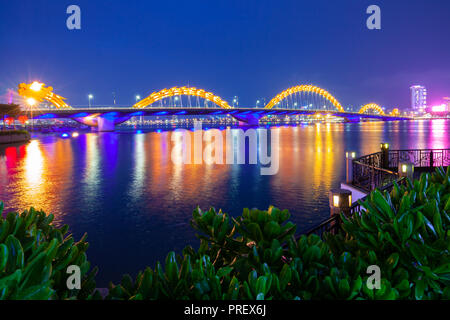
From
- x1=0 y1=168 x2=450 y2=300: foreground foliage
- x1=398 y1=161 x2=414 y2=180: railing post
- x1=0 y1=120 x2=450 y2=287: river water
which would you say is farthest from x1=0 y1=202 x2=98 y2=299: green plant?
x1=398 y1=161 x2=414 y2=180: railing post

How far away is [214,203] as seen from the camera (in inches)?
595

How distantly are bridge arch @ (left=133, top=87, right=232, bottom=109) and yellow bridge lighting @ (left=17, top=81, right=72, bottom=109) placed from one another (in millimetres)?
24214

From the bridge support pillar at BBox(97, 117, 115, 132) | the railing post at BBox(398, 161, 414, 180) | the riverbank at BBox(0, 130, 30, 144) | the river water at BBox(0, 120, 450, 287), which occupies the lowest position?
the river water at BBox(0, 120, 450, 287)

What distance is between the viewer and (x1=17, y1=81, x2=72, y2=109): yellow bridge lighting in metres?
81.2

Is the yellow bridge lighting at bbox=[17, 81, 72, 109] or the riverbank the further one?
the yellow bridge lighting at bbox=[17, 81, 72, 109]

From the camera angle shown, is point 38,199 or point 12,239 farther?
point 38,199

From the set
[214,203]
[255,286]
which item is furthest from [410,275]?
[214,203]

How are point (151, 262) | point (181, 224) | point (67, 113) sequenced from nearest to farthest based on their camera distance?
point (151, 262), point (181, 224), point (67, 113)

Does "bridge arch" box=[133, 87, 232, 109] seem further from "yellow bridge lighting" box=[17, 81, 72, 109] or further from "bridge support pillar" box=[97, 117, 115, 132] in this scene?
"yellow bridge lighting" box=[17, 81, 72, 109]

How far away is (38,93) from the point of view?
85.6 meters

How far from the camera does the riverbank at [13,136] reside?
152ft

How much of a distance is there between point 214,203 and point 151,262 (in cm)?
666

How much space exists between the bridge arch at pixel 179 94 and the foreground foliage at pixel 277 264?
109m
